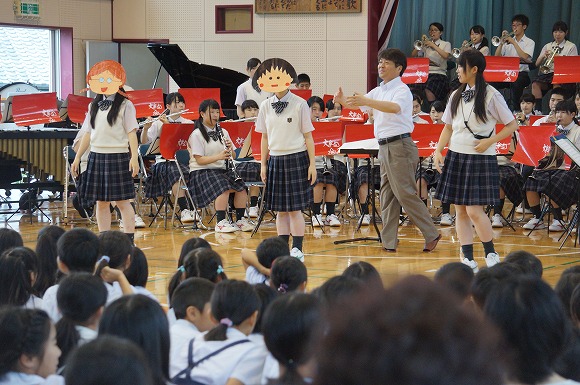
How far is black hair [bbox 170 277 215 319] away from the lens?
3.05 metres

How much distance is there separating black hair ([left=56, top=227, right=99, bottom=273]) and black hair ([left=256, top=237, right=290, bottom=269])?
878mm

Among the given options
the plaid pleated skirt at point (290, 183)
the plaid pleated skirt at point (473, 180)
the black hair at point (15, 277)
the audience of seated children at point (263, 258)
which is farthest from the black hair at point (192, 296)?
the plaid pleated skirt at point (290, 183)

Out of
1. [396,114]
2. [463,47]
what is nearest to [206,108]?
[396,114]

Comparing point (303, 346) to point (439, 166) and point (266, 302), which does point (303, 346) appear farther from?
point (439, 166)

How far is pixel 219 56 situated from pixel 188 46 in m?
0.52

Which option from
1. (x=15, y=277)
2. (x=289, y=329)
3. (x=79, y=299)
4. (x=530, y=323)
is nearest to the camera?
(x=530, y=323)

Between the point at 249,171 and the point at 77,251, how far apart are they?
17.4ft

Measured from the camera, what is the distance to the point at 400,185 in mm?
6617

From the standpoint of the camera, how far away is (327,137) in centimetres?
824

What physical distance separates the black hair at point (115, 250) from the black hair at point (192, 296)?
2.74 ft

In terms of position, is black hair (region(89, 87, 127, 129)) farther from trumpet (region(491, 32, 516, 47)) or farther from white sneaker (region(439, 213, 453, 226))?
trumpet (region(491, 32, 516, 47))

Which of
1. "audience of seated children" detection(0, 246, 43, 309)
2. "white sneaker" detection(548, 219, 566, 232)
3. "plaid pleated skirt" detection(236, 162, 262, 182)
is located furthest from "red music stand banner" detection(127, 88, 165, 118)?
"audience of seated children" detection(0, 246, 43, 309)

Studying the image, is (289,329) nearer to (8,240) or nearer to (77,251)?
(77,251)

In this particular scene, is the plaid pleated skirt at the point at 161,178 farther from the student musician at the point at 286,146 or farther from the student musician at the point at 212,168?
the student musician at the point at 286,146
